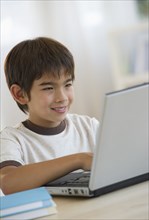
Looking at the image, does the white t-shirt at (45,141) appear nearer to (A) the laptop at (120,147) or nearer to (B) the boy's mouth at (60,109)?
(B) the boy's mouth at (60,109)

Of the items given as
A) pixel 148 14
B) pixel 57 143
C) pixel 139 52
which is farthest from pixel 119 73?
pixel 57 143

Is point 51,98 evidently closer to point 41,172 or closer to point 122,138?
point 41,172

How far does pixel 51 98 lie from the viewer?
1438mm

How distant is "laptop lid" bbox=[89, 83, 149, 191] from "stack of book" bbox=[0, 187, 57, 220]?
10 centimetres

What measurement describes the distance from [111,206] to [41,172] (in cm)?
27

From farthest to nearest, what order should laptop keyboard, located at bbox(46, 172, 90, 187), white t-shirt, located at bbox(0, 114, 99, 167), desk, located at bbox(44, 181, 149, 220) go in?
white t-shirt, located at bbox(0, 114, 99, 167) → laptop keyboard, located at bbox(46, 172, 90, 187) → desk, located at bbox(44, 181, 149, 220)

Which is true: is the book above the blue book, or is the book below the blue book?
below

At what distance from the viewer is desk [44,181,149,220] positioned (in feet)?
2.89

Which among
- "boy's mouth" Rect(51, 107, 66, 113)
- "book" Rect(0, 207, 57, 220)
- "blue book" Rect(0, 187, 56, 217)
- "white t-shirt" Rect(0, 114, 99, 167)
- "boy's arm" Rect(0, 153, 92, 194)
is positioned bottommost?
"white t-shirt" Rect(0, 114, 99, 167)

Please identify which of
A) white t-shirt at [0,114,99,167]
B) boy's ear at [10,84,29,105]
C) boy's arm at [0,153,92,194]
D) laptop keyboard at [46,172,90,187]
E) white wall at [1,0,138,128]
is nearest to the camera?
laptop keyboard at [46,172,90,187]

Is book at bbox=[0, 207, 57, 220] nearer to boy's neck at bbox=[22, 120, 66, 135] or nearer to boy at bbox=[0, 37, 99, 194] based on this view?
boy at bbox=[0, 37, 99, 194]

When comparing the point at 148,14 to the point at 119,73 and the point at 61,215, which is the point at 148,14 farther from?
the point at 61,215

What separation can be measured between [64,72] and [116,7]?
1611mm

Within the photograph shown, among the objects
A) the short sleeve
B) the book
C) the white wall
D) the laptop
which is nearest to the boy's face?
the short sleeve
